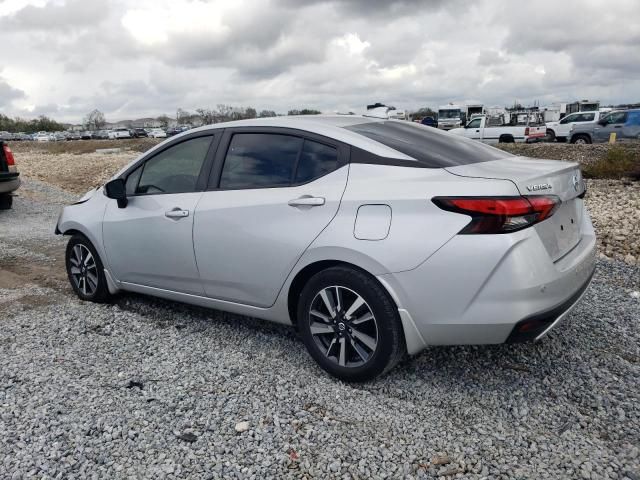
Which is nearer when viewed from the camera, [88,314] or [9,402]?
[9,402]

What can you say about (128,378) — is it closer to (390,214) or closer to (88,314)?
(88,314)

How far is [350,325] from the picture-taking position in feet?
11.1

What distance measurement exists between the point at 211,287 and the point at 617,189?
9785mm

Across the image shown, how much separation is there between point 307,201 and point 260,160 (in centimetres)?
62

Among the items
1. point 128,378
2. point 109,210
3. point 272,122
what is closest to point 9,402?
point 128,378

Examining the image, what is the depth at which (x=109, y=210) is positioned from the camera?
4.85 meters

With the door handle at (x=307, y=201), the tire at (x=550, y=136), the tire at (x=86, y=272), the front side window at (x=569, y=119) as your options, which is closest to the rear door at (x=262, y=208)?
the door handle at (x=307, y=201)

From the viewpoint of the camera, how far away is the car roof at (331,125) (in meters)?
3.45

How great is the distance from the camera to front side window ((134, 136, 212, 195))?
4.27 m

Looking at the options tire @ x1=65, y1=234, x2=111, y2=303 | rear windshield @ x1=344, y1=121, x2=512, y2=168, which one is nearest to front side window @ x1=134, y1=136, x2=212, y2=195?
tire @ x1=65, y1=234, x2=111, y2=303

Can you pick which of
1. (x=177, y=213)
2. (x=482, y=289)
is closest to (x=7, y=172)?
(x=177, y=213)

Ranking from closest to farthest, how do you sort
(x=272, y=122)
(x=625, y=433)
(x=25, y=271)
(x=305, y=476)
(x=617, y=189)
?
(x=305, y=476) → (x=625, y=433) → (x=272, y=122) → (x=25, y=271) → (x=617, y=189)

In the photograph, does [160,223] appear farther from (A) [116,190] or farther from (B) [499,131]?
→ (B) [499,131]

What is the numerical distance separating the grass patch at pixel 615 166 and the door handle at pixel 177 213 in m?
11.7
